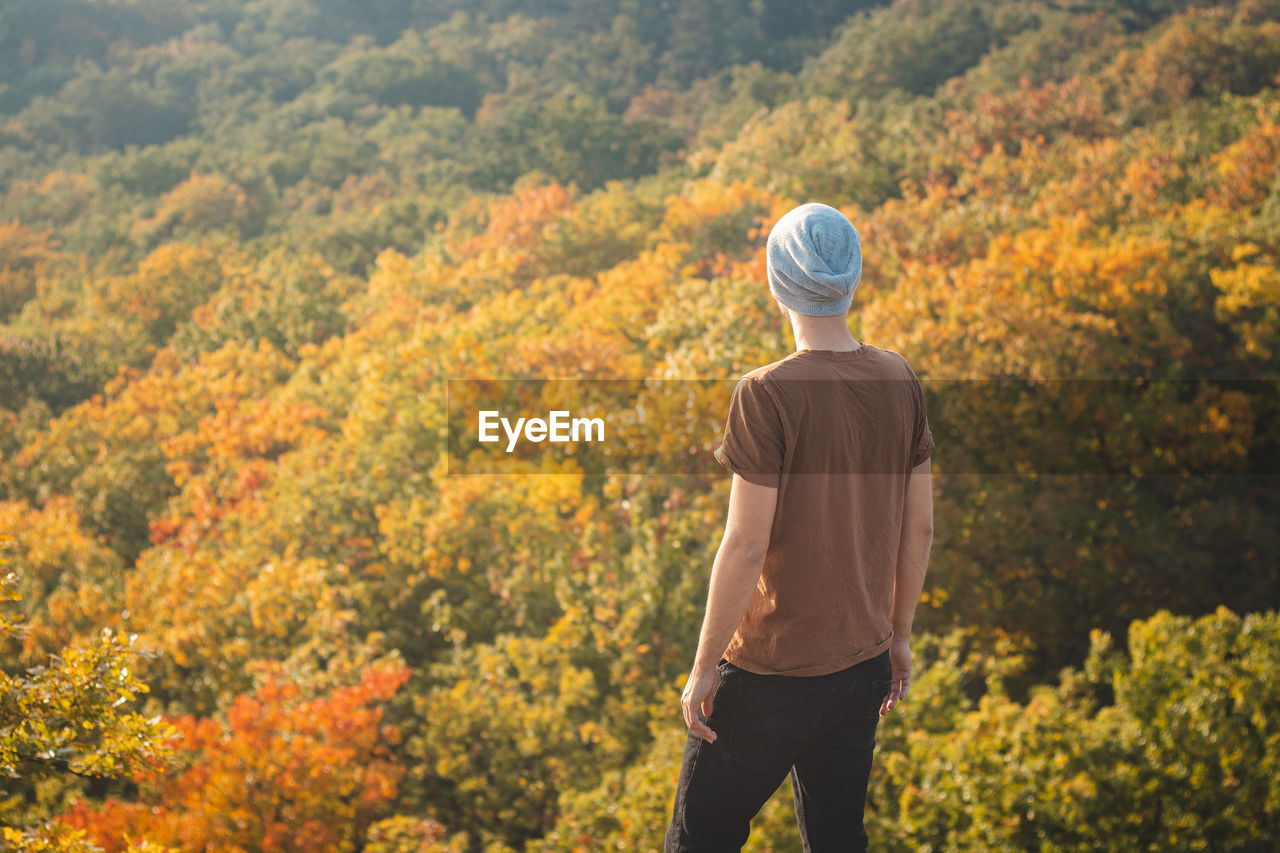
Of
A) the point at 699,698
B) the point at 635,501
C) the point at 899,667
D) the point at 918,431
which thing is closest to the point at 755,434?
the point at 918,431

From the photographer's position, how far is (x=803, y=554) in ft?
7.29

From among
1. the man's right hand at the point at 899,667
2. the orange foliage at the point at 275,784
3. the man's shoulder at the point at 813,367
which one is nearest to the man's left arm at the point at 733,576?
the man's shoulder at the point at 813,367

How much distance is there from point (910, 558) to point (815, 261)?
836mm

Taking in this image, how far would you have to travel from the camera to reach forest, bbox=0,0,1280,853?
7098mm

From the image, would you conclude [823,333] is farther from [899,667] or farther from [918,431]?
[899,667]

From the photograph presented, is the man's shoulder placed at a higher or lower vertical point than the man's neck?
lower

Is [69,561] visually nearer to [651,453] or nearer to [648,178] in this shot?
[651,453]

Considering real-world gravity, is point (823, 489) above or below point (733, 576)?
above

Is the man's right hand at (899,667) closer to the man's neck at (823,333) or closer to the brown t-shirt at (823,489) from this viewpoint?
the brown t-shirt at (823,489)

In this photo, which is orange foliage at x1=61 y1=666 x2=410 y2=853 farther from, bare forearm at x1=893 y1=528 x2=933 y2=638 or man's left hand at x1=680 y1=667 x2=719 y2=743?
bare forearm at x1=893 y1=528 x2=933 y2=638

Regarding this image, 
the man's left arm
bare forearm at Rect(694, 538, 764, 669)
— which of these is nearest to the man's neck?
the man's left arm

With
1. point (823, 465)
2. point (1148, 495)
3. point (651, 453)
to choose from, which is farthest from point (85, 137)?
point (823, 465)

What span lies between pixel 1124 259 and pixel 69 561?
1605 cm

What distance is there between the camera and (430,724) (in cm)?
1013
